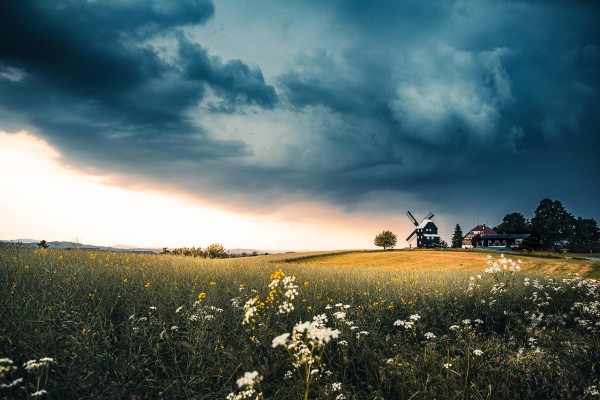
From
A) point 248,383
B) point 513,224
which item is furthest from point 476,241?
point 248,383

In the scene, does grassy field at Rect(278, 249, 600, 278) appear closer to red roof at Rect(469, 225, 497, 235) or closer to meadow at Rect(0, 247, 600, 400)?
meadow at Rect(0, 247, 600, 400)

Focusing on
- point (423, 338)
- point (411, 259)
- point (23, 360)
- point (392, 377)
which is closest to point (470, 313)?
point (423, 338)

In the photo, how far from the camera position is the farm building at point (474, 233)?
122250 mm

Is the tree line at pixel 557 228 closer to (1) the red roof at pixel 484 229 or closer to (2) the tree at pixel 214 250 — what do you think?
(1) the red roof at pixel 484 229

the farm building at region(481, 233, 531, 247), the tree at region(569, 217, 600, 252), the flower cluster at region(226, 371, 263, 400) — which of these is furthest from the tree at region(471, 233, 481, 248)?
the flower cluster at region(226, 371, 263, 400)

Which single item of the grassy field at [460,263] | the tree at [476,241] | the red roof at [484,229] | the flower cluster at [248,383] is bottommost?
the grassy field at [460,263]

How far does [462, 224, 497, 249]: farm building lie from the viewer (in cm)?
12225

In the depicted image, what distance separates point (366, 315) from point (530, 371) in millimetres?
2801

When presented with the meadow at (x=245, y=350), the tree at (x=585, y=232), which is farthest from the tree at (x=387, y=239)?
the meadow at (x=245, y=350)

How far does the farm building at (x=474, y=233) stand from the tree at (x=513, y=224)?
1049cm

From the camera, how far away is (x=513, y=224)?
10781 centimetres

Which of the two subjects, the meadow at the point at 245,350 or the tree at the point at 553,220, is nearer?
the meadow at the point at 245,350

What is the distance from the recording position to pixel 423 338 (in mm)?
7324

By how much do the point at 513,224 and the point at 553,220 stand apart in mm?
11235
